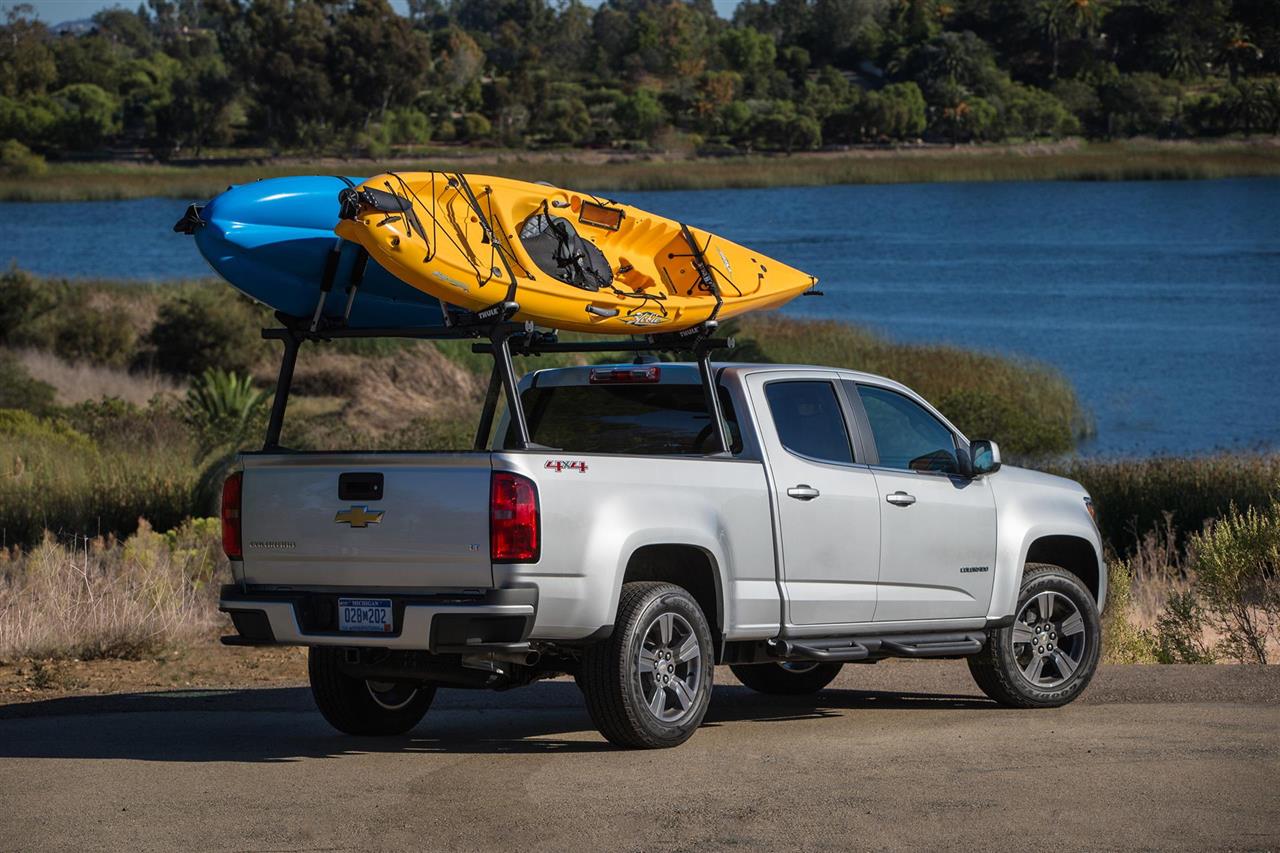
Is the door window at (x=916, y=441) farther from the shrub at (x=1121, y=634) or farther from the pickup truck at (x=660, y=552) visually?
the shrub at (x=1121, y=634)

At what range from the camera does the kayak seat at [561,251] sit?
29.5ft

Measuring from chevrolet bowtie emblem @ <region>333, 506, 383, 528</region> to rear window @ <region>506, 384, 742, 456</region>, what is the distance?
1465 mm

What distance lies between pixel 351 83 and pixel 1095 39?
241ft

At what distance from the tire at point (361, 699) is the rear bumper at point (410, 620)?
0.64m

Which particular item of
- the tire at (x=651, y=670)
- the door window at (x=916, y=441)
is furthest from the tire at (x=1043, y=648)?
the tire at (x=651, y=670)

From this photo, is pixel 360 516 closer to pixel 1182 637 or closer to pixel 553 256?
pixel 553 256

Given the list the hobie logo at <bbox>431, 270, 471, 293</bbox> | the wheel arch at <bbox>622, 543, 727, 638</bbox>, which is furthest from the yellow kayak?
the wheel arch at <bbox>622, 543, 727, 638</bbox>

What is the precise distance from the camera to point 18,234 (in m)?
88.2

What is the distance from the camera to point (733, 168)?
398ft

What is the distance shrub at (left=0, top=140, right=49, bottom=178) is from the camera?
409 ft

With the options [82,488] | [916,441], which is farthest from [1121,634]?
[82,488]

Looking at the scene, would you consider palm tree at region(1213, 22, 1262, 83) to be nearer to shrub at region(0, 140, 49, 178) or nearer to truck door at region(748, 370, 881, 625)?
shrub at region(0, 140, 49, 178)

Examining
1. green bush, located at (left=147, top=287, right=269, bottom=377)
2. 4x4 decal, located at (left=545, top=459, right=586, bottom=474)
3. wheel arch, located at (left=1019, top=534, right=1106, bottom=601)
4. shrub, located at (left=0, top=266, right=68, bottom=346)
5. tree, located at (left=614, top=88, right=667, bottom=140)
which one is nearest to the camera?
4x4 decal, located at (left=545, top=459, right=586, bottom=474)

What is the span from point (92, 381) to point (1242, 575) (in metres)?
23.7
